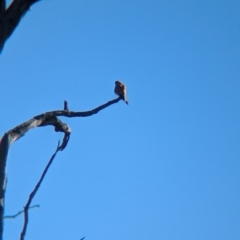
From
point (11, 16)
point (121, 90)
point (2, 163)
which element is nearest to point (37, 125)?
point (121, 90)

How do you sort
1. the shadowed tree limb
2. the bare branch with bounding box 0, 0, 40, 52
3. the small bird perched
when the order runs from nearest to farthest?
the bare branch with bounding box 0, 0, 40, 52 → the shadowed tree limb → the small bird perched

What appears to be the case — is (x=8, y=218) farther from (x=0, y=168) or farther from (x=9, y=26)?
(x=9, y=26)

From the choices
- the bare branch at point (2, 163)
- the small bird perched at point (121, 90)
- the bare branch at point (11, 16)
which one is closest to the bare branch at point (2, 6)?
the bare branch at point (11, 16)

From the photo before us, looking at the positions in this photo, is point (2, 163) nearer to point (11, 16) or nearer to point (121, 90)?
point (11, 16)

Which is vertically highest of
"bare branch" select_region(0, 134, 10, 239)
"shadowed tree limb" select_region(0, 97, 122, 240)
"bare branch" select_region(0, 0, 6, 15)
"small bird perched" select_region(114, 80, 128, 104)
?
"small bird perched" select_region(114, 80, 128, 104)

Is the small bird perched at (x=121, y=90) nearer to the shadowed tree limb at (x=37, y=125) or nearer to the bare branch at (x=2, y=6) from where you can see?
the shadowed tree limb at (x=37, y=125)

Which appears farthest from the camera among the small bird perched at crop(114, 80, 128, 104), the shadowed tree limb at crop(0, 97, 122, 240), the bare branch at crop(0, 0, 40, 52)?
the small bird perched at crop(114, 80, 128, 104)

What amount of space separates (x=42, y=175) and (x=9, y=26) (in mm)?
960

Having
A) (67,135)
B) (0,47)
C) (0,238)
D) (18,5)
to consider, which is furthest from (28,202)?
(67,135)

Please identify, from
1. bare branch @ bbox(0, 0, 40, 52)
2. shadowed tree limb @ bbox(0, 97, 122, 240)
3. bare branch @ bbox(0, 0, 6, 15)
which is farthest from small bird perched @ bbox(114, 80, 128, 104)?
bare branch @ bbox(0, 0, 6, 15)

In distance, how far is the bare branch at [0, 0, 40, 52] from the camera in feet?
12.0

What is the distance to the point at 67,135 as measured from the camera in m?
5.41

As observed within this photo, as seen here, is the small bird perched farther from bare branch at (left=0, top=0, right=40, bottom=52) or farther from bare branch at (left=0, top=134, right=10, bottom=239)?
bare branch at (left=0, top=0, right=40, bottom=52)

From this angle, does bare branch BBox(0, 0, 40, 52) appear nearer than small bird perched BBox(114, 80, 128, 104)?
Yes
